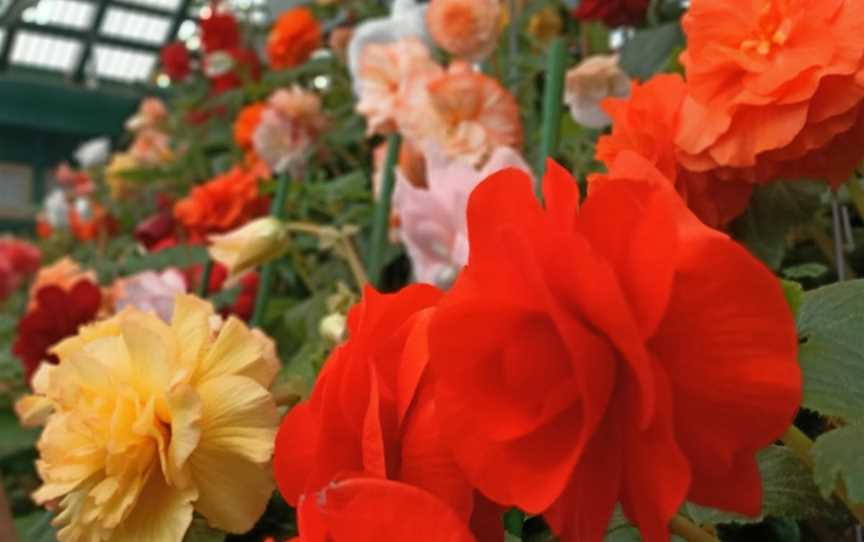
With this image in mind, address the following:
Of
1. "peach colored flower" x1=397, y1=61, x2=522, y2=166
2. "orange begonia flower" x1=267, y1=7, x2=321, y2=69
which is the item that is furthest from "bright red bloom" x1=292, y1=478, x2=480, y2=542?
"orange begonia flower" x1=267, y1=7, x2=321, y2=69

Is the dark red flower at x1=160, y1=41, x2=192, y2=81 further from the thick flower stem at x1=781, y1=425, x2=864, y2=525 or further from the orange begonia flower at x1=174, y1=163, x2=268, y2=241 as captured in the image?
the thick flower stem at x1=781, y1=425, x2=864, y2=525

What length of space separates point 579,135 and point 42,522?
38 centimetres

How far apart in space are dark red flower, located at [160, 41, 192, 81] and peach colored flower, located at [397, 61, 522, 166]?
Answer: 1.16 metres

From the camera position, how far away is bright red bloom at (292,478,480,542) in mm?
166

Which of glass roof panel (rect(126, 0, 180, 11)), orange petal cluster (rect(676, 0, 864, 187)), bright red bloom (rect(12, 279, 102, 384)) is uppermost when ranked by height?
orange petal cluster (rect(676, 0, 864, 187))

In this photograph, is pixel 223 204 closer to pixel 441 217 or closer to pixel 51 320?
pixel 51 320

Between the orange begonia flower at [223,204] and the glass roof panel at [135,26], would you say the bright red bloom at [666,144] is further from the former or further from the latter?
the glass roof panel at [135,26]

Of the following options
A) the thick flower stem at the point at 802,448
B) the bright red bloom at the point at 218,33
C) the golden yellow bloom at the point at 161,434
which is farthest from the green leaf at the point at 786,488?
the bright red bloom at the point at 218,33

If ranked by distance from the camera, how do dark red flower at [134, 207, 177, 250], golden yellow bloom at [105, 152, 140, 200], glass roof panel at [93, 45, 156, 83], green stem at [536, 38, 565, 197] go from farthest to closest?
1. glass roof panel at [93, 45, 156, 83]
2. golden yellow bloom at [105, 152, 140, 200]
3. dark red flower at [134, 207, 177, 250]
4. green stem at [536, 38, 565, 197]

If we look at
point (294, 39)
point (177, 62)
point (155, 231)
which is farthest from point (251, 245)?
point (177, 62)

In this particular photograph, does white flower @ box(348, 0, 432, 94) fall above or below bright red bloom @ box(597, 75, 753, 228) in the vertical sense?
below

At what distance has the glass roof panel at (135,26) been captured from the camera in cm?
584

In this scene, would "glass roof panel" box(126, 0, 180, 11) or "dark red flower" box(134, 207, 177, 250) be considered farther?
"glass roof panel" box(126, 0, 180, 11)

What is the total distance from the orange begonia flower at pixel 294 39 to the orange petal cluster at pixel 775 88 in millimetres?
940
